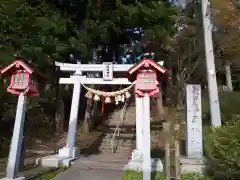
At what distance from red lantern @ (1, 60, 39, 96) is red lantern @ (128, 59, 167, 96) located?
9.75ft

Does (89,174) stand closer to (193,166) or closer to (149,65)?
(193,166)

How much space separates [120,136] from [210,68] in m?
9.35

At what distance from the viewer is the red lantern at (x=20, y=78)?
8.16m

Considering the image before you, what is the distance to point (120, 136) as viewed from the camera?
17891 millimetres

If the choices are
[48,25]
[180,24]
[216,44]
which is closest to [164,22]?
[180,24]

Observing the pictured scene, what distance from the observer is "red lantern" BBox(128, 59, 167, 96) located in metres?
7.54

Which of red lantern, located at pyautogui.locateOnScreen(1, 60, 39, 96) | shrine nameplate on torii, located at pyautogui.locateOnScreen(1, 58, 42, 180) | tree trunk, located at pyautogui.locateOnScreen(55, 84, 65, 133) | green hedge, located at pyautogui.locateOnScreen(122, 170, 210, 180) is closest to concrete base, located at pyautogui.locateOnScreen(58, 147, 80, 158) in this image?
green hedge, located at pyautogui.locateOnScreen(122, 170, 210, 180)

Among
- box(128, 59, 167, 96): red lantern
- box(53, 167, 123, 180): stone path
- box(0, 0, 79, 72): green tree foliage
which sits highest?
box(0, 0, 79, 72): green tree foliage

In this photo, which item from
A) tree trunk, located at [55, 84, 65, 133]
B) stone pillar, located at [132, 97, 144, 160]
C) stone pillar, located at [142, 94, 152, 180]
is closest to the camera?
stone pillar, located at [142, 94, 152, 180]

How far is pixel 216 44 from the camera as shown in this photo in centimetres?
1385

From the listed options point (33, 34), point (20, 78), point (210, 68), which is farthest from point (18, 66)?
point (210, 68)

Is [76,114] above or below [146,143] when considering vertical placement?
above

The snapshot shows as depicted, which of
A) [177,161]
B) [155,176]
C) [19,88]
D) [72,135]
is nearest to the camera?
[177,161]

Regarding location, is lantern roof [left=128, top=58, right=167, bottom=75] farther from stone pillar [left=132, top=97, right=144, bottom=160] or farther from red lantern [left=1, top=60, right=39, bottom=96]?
stone pillar [left=132, top=97, right=144, bottom=160]
